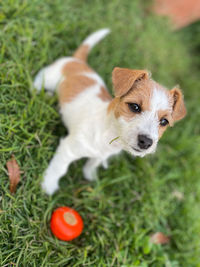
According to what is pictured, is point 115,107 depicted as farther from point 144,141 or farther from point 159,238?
point 159,238

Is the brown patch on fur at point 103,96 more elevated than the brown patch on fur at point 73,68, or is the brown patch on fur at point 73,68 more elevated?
the brown patch on fur at point 73,68

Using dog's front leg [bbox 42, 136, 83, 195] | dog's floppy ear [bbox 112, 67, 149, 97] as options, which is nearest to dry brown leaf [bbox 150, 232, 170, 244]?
dog's front leg [bbox 42, 136, 83, 195]

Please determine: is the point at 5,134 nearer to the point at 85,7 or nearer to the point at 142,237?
the point at 142,237

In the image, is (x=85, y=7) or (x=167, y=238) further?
(x=85, y=7)

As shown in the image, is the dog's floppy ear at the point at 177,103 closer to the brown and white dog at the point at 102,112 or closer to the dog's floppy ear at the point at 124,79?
the brown and white dog at the point at 102,112

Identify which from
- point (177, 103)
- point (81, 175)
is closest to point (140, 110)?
point (177, 103)

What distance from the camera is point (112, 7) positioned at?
6012mm

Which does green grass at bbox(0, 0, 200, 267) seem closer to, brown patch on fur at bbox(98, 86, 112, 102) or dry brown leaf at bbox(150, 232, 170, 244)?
dry brown leaf at bbox(150, 232, 170, 244)

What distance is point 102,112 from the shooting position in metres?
3.38

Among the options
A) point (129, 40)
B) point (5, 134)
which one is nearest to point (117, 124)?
point (5, 134)

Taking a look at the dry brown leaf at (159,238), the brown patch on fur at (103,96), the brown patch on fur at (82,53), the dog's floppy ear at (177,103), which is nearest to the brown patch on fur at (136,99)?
the dog's floppy ear at (177,103)

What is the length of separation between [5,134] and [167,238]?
134 inches

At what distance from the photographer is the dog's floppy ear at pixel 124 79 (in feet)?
9.29

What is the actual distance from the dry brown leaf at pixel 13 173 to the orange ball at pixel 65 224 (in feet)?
2.32
